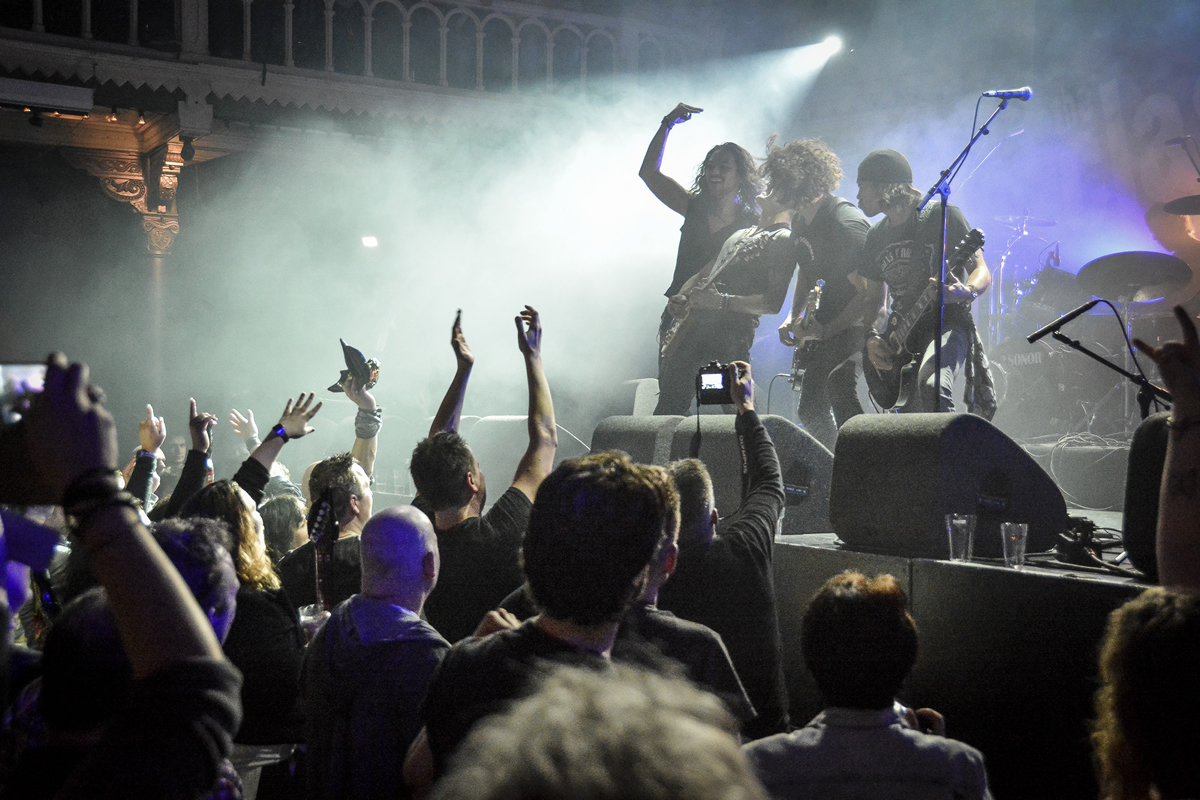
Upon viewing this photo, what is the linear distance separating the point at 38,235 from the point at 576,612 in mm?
10576

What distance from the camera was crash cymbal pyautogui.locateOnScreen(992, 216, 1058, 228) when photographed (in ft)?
29.6

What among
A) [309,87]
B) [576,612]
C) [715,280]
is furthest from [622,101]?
[576,612]

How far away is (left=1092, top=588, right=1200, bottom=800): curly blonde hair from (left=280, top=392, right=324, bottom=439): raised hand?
277cm

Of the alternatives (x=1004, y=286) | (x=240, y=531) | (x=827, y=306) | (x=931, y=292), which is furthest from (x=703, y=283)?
(x=1004, y=286)

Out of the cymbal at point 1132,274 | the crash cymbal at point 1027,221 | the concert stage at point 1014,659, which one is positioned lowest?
the concert stage at point 1014,659

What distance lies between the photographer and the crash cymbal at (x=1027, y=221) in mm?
9016

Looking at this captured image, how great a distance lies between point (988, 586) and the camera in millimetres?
2684

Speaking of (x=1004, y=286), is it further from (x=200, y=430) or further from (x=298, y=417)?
(x=200, y=430)

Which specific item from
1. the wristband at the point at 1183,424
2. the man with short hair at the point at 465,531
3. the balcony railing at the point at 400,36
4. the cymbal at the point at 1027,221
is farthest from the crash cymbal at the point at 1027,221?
the man with short hair at the point at 465,531

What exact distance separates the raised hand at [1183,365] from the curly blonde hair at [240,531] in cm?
217

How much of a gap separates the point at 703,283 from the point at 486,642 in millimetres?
4256

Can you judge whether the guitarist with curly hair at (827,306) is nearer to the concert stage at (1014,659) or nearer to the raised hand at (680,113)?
the raised hand at (680,113)

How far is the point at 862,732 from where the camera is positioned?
63.9 inches

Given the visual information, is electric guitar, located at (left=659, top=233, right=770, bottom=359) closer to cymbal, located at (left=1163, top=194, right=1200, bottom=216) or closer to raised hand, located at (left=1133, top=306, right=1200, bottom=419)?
raised hand, located at (left=1133, top=306, right=1200, bottom=419)
